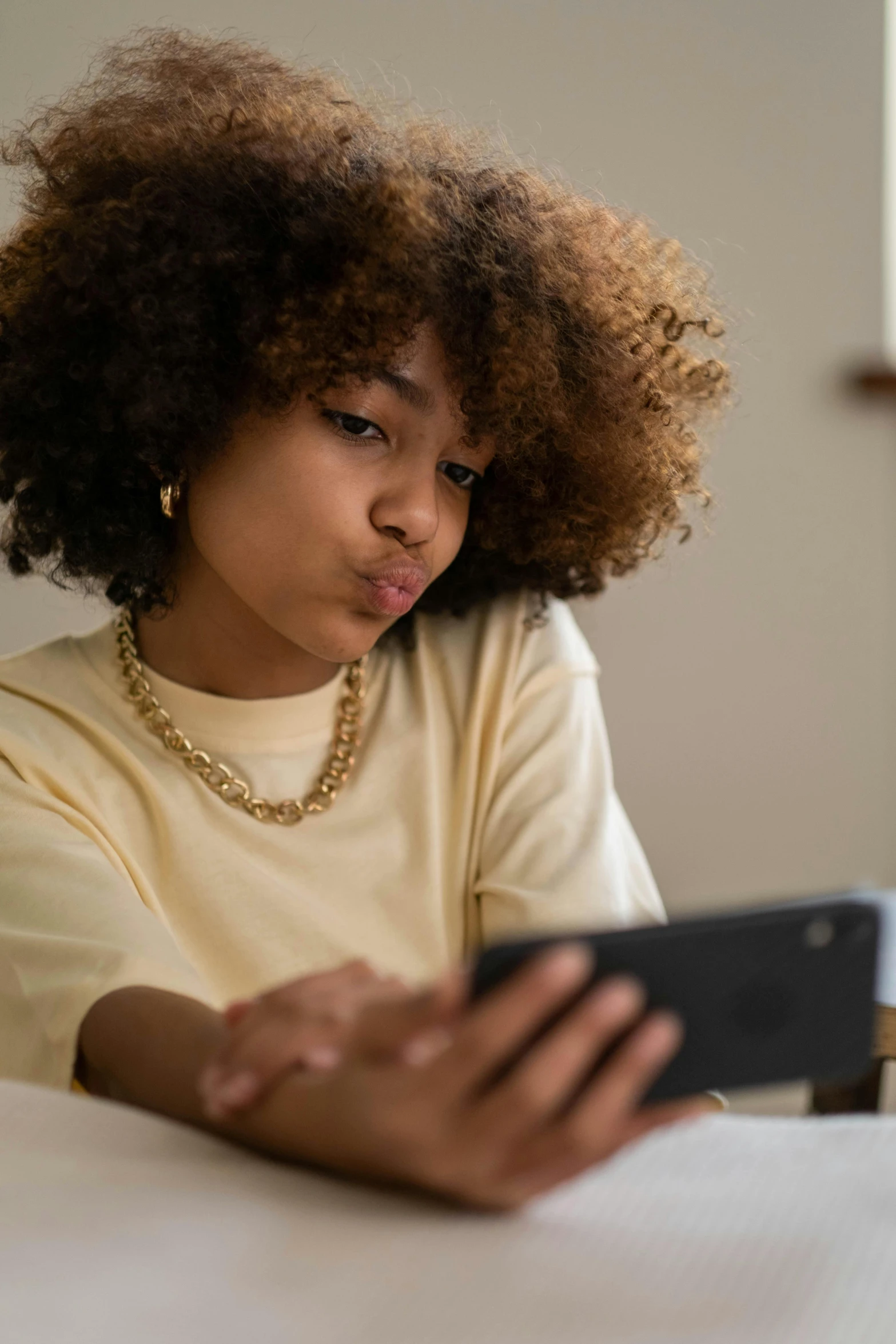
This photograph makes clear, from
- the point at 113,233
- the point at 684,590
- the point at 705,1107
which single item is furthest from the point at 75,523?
the point at 684,590

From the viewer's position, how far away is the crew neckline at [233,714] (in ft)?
4.19

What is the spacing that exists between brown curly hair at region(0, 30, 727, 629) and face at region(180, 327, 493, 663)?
0.03 m

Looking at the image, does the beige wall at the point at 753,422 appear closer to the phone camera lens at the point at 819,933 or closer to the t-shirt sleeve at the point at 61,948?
the t-shirt sleeve at the point at 61,948

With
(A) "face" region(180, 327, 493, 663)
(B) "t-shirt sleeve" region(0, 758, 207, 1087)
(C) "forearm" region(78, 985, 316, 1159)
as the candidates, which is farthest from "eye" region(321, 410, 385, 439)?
(C) "forearm" region(78, 985, 316, 1159)

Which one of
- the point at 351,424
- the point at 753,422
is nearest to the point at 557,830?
the point at 351,424

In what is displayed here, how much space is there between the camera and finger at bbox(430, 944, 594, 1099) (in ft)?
1.63

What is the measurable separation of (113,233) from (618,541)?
23.1 inches

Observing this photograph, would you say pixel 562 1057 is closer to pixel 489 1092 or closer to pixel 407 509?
pixel 489 1092

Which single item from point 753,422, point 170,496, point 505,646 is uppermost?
point 753,422

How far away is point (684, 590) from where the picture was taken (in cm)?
264

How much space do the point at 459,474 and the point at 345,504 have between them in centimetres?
16

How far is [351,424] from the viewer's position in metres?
1.14

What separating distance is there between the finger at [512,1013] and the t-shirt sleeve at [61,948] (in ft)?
1.29

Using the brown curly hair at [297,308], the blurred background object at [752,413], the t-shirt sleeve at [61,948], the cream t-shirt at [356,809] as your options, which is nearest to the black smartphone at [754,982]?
the t-shirt sleeve at [61,948]
